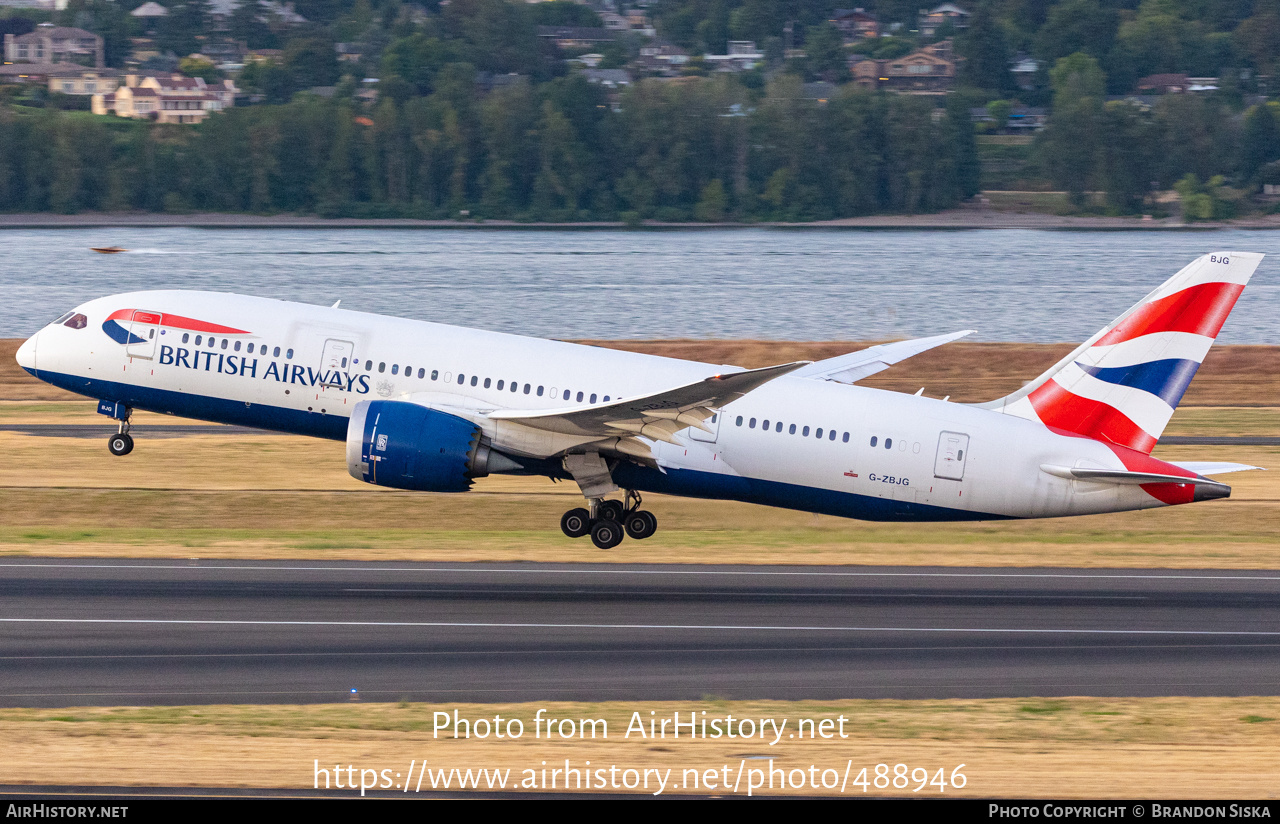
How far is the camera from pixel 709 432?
29125mm

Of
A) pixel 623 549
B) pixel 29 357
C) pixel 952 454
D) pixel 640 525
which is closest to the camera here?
pixel 952 454

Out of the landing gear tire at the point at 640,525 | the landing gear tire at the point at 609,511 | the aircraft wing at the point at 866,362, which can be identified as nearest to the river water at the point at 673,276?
the aircraft wing at the point at 866,362

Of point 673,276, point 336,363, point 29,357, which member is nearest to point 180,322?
point 336,363

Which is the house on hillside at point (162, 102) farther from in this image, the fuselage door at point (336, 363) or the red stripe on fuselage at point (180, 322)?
the fuselage door at point (336, 363)

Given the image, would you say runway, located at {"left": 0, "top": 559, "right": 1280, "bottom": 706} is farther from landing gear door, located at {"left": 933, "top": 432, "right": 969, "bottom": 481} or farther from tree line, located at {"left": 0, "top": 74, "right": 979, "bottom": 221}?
tree line, located at {"left": 0, "top": 74, "right": 979, "bottom": 221}

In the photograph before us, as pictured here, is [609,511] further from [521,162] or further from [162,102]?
[162,102]

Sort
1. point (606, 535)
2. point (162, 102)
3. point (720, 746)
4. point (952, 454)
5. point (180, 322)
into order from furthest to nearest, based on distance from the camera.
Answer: point (162, 102) < point (180, 322) < point (606, 535) < point (952, 454) < point (720, 746)

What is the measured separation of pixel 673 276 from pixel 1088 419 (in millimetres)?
89116

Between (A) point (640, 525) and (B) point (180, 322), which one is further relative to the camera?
(B) point (180, 322)

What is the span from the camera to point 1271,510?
35.6 metres

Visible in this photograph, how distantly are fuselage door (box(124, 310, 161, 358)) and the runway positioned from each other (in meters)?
5.16

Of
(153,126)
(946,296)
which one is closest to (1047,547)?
(946,296)

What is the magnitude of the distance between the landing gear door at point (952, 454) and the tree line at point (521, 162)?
398 ft

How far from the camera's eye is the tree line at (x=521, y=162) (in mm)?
146125
